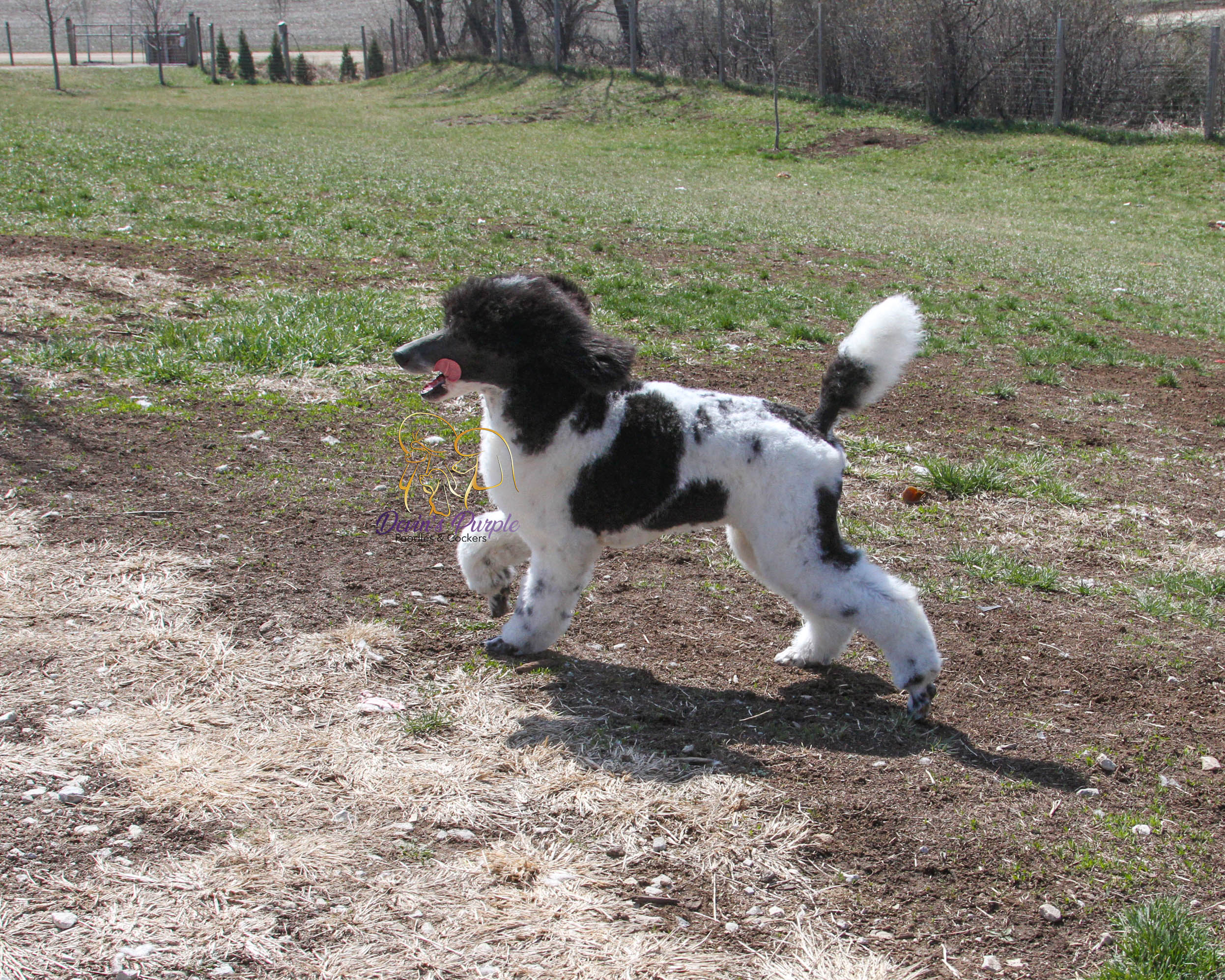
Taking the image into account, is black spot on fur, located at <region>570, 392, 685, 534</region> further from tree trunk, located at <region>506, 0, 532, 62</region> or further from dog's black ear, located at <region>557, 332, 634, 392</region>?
tree trunk, located at <region>506, 0, 532, 62</region>

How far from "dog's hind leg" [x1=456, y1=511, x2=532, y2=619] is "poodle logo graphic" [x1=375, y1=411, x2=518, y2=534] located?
91mm

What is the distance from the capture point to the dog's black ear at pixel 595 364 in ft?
13.5

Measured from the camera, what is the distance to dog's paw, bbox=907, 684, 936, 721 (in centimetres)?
414

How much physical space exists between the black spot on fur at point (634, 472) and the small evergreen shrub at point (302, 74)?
1697 inches

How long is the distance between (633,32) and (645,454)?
31.8 meters

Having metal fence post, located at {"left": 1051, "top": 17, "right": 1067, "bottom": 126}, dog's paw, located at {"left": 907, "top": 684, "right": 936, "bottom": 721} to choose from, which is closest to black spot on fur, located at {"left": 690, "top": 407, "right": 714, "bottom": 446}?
dog's paw, located at {"left": 907, "top": 684, "right": 936, "bottom": 721}

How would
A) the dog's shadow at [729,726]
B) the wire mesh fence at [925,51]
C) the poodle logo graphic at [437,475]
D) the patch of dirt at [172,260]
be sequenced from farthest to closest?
the wire mesh fence at [925,51], the patch of dirt at [172,260], the poodle logo graphic at [437,475], the dog's shadow at [729,726]

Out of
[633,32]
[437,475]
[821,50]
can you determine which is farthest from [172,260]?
[633,32]

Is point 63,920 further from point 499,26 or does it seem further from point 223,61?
point 223,61

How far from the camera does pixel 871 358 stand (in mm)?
4258

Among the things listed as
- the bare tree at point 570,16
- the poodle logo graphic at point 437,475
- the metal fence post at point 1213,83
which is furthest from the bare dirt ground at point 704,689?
the bare tree at point 570,16

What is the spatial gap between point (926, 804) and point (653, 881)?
1032 millimetres

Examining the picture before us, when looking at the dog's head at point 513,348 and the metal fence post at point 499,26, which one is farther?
the metal fence post at point 499,26

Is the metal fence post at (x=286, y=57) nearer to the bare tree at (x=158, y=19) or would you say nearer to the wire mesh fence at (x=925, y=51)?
the bare tree at (x=158, y=19)
